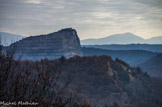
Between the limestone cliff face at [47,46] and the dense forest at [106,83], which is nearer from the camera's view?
the dense forest at [106,83]

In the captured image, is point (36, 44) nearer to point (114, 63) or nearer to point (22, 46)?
point (22, 46)

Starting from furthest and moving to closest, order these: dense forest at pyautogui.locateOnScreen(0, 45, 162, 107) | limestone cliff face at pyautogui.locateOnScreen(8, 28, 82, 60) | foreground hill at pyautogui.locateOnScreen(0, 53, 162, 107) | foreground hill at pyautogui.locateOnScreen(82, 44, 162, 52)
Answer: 1. foreground hill at pyautogui.locateOnScreen(82, 44, 162, 52)
2. limestone cliff face at pyautogui.locateOnScreen(8, 28, 82, 60)
3. foreground hill at pyautogui.locateOnScreen(0, 53, 162, 107)
4. dense forest at pyautogui.locateOnScreen(0, 45, 162, 107)

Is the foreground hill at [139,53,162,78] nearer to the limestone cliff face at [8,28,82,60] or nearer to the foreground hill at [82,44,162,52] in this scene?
the limestone cliff face at [8,28,82,60]

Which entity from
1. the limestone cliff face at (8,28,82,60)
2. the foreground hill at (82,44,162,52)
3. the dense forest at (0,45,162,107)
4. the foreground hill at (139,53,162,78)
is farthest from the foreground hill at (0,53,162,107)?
the foreground hill at (82,44,162,52)

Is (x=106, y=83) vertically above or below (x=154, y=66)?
above

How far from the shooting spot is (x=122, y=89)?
36.2m

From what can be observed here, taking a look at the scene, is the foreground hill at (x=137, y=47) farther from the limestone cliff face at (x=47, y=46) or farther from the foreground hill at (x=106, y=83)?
the foreground hill at (x=106, y=83)

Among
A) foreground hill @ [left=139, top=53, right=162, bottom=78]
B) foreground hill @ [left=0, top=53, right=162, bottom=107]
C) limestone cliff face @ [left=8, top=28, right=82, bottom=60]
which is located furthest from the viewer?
foreground hill @ [left=139, top=53, right=162, bottom=78]

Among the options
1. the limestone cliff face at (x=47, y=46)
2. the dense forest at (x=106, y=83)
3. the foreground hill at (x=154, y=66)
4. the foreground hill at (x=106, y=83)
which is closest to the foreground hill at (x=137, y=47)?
→ the foreground hill at (x=154, y=66)

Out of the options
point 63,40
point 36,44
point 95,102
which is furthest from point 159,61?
point 95,102

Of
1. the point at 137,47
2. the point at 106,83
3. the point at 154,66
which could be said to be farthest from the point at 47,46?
the point at 137,47

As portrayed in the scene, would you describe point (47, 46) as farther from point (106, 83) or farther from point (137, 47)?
point (137, 47)

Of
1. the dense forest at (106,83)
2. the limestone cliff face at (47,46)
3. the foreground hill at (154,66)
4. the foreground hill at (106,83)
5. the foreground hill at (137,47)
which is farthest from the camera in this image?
the foreground hill at (137,47)

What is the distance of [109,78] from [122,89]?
291cm
